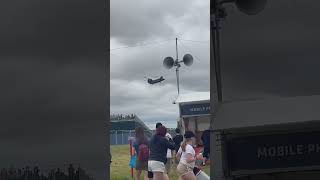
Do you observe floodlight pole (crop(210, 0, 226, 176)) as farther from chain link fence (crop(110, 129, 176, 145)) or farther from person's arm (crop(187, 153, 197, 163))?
person's arm (crop(187, 153, 197, 163))

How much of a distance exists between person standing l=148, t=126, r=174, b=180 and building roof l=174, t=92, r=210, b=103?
0.87ft

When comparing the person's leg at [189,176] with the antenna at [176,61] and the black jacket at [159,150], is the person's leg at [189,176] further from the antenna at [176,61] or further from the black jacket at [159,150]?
the antenna at [176,61]

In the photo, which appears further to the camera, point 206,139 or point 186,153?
point 186,153

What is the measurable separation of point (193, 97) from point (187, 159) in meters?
0.67

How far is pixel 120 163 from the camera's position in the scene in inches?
72.1

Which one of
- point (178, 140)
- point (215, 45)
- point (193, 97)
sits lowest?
point (178, 140)

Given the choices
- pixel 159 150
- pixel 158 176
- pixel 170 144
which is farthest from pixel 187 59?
pixel 170 144

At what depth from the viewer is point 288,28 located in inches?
83.7

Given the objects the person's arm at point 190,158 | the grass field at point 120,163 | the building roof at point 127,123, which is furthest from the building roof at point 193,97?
the person's arm at point 190,158

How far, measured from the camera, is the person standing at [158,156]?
104 inches

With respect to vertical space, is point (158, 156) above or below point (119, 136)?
below

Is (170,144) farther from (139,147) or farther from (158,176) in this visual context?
(139,147)
